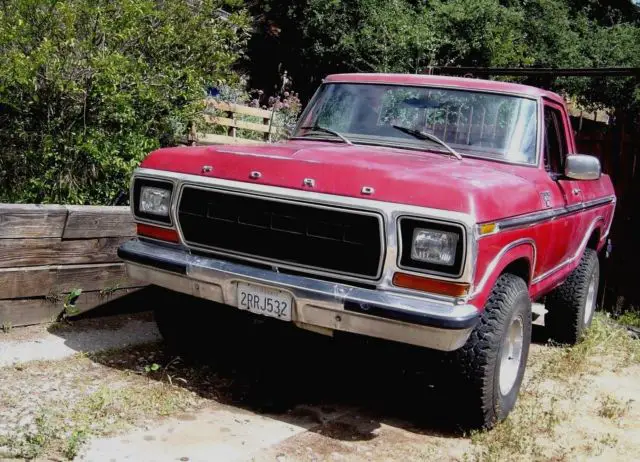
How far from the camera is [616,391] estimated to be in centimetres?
525

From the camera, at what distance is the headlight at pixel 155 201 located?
14.4 feet

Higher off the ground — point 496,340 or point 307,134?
point 307,134

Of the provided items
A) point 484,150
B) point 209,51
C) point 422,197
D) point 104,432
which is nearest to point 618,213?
point 484,150

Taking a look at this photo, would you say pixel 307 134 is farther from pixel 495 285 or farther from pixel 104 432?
pixel 104 432

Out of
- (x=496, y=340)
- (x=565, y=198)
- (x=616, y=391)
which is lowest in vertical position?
(x=616, y=391)

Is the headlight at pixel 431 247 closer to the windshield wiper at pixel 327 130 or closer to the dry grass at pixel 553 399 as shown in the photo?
the dry grass at pixel 553 399

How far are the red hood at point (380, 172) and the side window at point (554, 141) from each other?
65 cm

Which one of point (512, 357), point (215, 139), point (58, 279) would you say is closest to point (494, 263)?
point (512, 357)

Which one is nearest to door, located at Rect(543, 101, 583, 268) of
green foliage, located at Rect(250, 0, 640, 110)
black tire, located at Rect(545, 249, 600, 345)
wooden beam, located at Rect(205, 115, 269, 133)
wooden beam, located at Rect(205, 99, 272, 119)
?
black tire, located at Rect(545, 249, 600, 345)

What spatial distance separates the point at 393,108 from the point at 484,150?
730 millimetres

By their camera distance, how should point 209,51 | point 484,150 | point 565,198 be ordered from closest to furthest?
1. point 484,150
2. point 565,198
3. point 209,51

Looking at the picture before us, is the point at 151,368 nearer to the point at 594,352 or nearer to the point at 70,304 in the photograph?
the point at 70,304

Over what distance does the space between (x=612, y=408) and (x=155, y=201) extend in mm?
3076

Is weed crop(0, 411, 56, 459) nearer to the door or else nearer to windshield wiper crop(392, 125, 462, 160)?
windshield wiper crop(392, 125, 462, 160)
